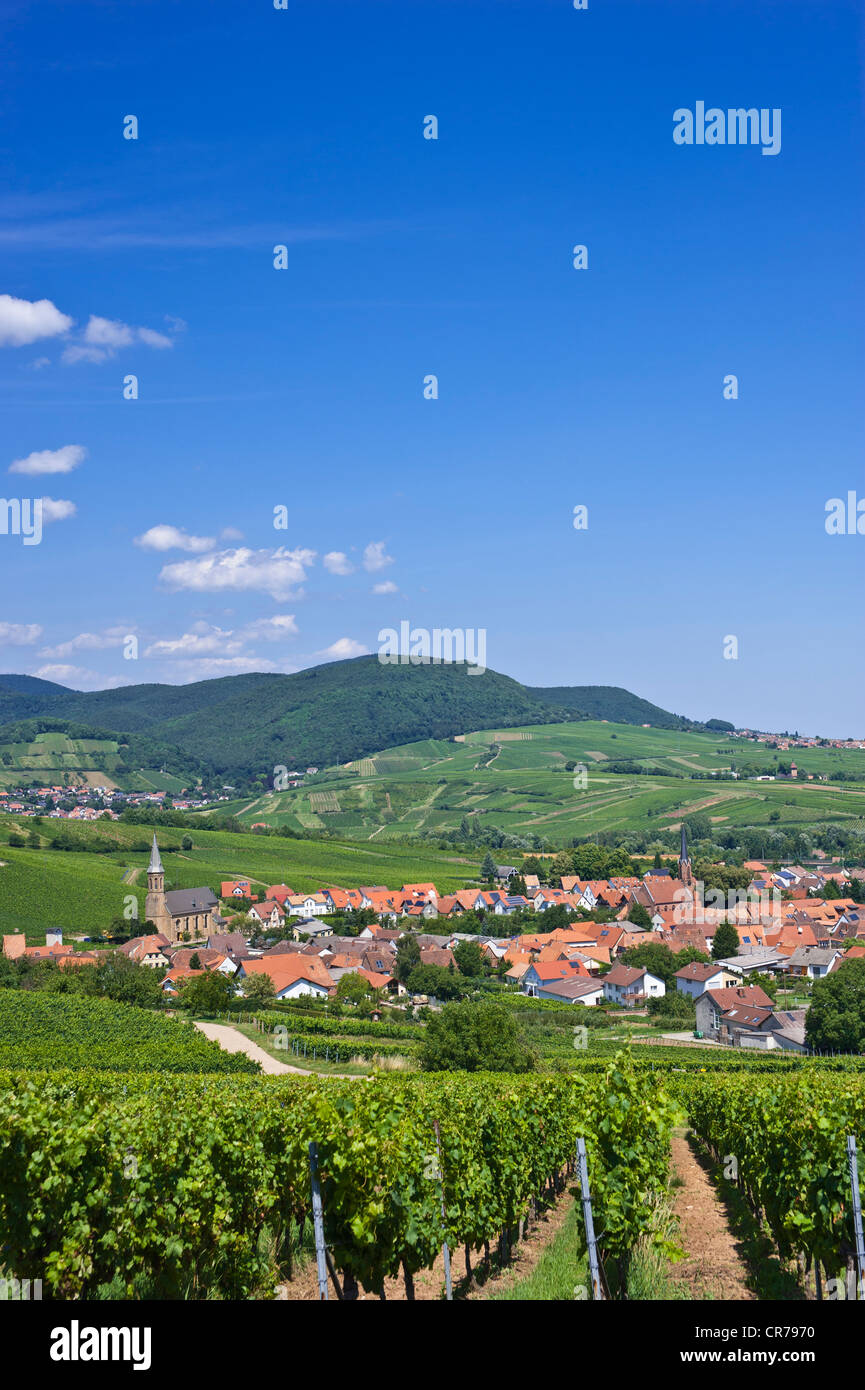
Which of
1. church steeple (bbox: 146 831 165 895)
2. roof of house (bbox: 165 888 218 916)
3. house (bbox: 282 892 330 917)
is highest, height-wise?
church steeple (bbox: 146 831 165 895)

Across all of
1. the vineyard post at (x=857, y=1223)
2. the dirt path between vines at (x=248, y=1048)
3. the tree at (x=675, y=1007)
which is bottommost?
the tree at (x=675, y=1007)

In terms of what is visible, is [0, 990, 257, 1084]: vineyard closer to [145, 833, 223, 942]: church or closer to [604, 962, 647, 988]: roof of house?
[145, 833, 223, 942]: church

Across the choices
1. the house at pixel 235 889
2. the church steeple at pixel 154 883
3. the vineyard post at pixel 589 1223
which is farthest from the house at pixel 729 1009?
the house at pixel 235 889

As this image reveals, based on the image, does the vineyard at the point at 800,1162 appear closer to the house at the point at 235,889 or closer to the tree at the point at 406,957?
the tree at the point at 406,957

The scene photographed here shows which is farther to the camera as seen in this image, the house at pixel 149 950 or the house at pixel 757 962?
the house at pixel 149 950

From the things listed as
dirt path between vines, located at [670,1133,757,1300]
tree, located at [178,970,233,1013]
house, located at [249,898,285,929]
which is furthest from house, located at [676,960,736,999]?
dirt path between vines, located at [670,1133,757,1300]
